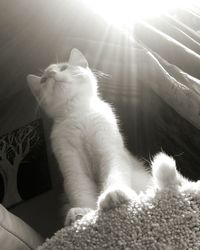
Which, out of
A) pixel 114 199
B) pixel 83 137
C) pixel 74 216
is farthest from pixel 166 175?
pixel 83 137

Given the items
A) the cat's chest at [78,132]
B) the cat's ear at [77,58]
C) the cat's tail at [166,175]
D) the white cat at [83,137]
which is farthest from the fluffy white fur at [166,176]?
the cat's ear at [77,58]

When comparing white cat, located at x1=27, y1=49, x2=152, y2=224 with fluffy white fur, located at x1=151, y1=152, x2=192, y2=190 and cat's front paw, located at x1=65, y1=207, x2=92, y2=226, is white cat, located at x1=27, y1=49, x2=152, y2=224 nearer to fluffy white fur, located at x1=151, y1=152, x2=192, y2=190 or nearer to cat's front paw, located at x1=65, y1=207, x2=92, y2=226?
cat's front paw, located at x1=65, y1=207, x2=92, y2=226

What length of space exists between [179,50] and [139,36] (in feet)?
0.53

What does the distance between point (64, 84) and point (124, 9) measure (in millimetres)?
361

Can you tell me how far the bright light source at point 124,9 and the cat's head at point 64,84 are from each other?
7.3 inches

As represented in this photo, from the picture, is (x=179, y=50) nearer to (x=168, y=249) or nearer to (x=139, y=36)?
(x=139, y=36)

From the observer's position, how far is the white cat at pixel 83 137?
107 cm

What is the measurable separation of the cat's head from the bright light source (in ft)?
0.61

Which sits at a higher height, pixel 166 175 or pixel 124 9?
pixel 124 9

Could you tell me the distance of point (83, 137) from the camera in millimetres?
1206

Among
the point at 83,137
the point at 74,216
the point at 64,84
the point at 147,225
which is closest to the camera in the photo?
the point at 147,225

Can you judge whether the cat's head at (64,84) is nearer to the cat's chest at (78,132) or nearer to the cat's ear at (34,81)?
the cat's ear at (34,81)

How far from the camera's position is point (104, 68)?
139cm

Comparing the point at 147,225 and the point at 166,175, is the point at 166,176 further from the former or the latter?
the point at 147,225
